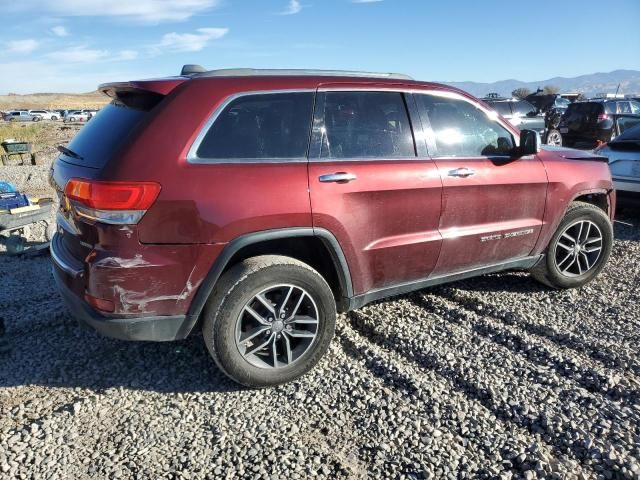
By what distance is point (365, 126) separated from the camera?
3410mm

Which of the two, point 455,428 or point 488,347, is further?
point 488,347

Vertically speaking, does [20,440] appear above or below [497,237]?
below

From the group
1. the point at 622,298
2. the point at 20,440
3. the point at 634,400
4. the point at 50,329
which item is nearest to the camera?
the point at 20,440

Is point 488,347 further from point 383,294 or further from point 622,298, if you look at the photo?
point 622,298

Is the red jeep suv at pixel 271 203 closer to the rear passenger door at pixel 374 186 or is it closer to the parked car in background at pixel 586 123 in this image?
the rear passenger door at pixel 374 186

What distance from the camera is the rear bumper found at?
2.79 meters

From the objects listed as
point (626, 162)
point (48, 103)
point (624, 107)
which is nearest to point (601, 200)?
point (626, 162)

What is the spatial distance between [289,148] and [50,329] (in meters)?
2.40

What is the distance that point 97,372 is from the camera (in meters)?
3.34

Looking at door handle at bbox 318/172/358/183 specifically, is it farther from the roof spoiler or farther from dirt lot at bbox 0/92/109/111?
dirt lot at bbox 0/92/109/111

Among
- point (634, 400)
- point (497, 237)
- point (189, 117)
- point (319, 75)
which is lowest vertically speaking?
point (634, 400)

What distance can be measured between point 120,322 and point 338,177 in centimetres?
151

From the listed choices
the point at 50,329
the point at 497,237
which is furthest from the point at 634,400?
the point at 50,329

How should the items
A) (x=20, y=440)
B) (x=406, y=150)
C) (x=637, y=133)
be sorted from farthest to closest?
1. (x=637, y=133)
2. (x=406, y=150)
3. (x=20, y=440)
